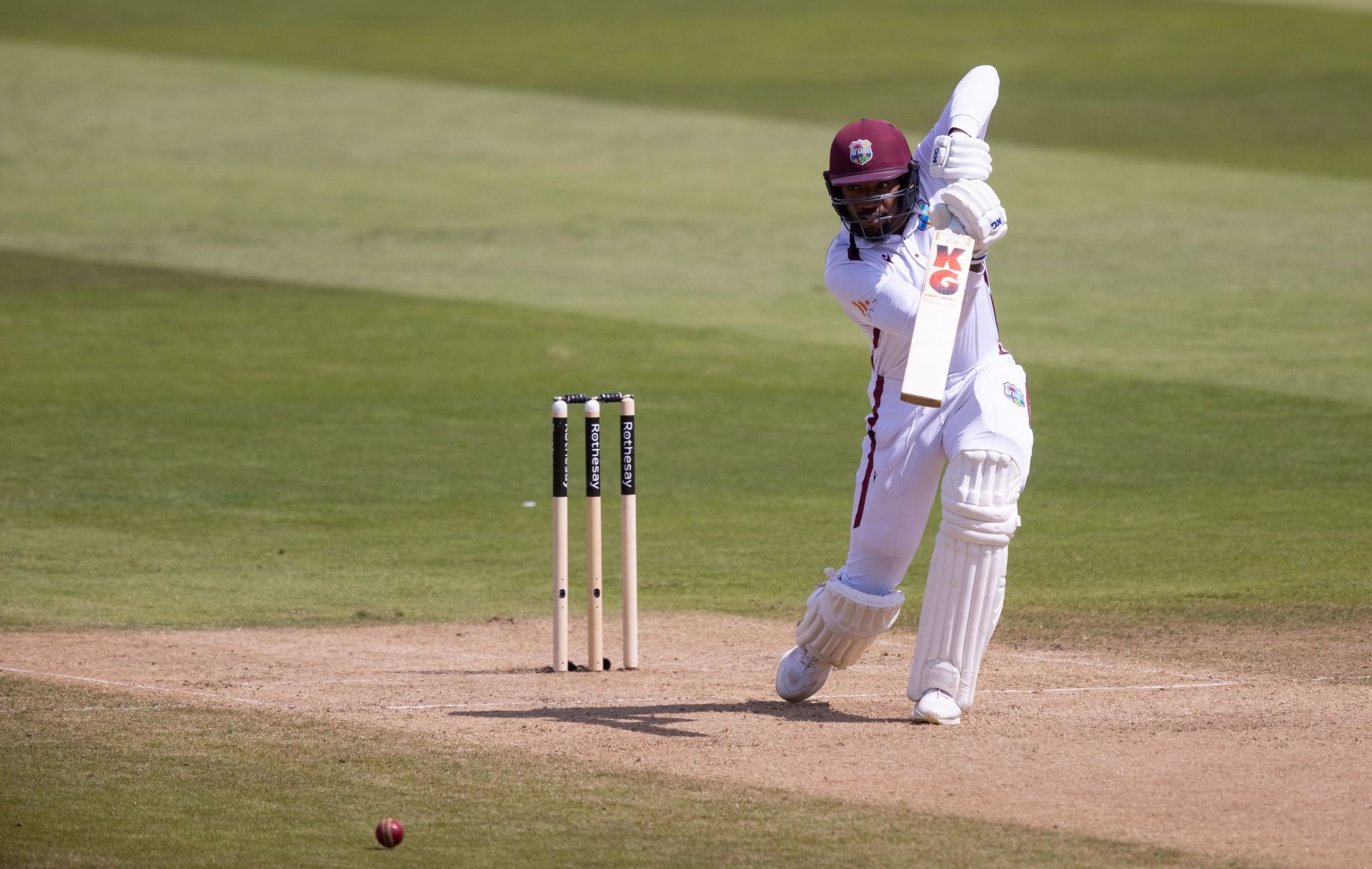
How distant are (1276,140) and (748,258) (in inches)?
486

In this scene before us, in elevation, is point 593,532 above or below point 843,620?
above

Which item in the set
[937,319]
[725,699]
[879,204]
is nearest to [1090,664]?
[725,699]

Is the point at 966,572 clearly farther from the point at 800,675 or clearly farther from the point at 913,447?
the point at 800,675

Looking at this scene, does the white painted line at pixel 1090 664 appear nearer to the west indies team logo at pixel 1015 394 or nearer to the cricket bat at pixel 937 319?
the west indies team logo at pixel 1015 394

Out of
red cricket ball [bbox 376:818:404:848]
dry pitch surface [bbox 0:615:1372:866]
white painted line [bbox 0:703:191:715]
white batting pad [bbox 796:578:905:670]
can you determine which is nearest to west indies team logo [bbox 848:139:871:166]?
white batting pad [bbox 796:578:905:670]

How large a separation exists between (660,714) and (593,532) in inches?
60.6

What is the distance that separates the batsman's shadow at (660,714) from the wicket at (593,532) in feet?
3.19

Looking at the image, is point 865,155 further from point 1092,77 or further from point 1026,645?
point 1092,77

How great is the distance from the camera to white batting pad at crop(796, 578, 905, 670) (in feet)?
27.8

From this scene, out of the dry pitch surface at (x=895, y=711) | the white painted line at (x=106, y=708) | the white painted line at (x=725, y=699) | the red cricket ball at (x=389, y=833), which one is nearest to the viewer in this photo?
the red cricket ball at (x=389, y=833)

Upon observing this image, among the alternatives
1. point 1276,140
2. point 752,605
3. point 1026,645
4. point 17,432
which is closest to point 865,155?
point 1026,645

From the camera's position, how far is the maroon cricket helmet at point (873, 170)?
27.1 ft

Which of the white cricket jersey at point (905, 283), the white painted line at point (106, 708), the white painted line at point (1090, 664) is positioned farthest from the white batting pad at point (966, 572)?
the white painted line at point (106, 708)

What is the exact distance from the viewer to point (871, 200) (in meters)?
8.35
